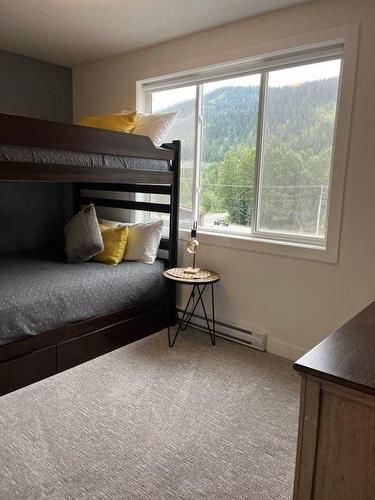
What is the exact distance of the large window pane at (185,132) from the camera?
3209mm

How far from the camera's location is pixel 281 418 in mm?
2014

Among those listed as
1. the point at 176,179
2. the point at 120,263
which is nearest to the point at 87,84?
the point at 176,179

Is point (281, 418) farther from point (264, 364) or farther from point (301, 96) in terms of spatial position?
point (301, 96)

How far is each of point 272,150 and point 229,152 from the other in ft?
1.25

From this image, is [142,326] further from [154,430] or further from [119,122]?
[119,122]

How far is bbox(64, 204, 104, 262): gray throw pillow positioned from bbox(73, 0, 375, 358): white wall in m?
0.86

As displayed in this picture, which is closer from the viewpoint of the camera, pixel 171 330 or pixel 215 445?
pixel 215 445

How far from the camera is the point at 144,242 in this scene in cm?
315

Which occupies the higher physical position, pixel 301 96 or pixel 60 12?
pixel 60 12

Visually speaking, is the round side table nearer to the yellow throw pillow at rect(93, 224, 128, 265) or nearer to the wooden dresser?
the yellow throw pillow at rect(93, 224, 128, 265)

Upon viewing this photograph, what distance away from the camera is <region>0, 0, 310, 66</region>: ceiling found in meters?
2.44

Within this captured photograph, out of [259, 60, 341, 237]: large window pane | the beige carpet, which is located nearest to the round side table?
the beige carpet

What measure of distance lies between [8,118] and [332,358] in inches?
73.6

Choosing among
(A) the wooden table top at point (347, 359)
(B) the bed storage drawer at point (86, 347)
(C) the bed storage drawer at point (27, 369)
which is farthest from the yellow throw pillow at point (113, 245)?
(A) the wooden table top at point (347, 359)
